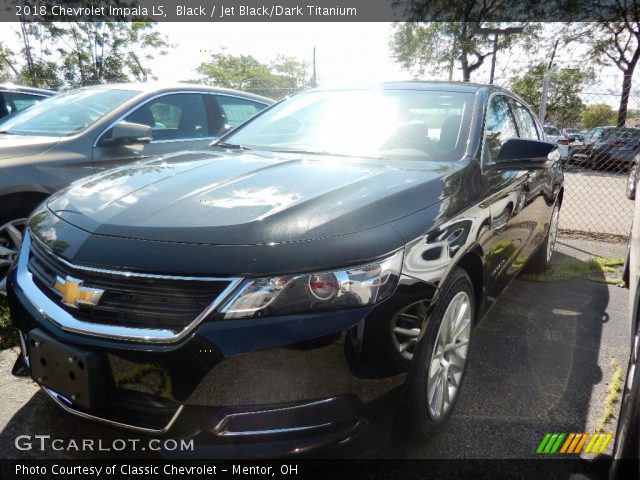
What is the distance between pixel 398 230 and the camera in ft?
5.26

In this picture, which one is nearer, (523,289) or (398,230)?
(398,230)

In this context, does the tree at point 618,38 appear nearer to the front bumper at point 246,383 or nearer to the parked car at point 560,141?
the parked car at point 560,141

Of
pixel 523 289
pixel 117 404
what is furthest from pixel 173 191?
pixel 523 289

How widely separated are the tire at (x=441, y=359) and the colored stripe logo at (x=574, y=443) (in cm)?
42

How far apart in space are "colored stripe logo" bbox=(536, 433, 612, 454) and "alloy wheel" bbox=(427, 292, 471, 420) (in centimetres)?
42

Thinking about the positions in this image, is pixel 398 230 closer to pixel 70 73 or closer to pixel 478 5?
pixel 70 73

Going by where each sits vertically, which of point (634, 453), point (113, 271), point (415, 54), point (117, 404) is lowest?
point (634, 453)

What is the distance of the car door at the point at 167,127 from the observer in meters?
3.47

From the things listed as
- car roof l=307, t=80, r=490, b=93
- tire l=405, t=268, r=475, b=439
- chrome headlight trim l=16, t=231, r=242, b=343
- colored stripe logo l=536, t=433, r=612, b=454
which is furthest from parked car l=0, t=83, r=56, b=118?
colored stripe logo l=536, t=433, r=612, b=454

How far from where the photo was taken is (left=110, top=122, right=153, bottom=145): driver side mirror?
335 centimetres

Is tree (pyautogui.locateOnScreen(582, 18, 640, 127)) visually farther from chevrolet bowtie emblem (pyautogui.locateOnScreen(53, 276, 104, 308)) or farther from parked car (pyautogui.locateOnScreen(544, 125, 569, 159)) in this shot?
chevrolet bowtie emblem (pyautogui.locateOnScreen(53, 276, 104, 308))

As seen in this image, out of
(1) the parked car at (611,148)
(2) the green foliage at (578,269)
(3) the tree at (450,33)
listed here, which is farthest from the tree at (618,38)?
(2) the green foliage at (578,269)

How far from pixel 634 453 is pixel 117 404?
1623 mm

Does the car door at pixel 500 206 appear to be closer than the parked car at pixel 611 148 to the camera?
Yes
